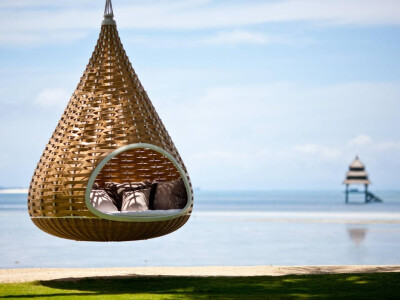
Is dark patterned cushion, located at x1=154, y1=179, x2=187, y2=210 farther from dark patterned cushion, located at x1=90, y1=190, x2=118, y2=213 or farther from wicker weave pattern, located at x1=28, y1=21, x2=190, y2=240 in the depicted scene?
wicker weave pattern, located at x1=28, y1=21, x2=190, y2=240

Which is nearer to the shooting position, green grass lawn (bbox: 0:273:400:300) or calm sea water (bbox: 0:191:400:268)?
green grass lawn (bbox: 0:273:400:300)

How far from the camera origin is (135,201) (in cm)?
859

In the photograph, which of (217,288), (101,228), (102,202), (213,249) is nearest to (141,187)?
(102,202)

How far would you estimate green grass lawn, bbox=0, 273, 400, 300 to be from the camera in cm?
689

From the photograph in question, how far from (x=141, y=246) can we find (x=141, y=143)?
9101mm

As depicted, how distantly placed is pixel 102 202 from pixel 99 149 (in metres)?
1.09

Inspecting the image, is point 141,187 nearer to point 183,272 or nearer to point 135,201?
point 135,201

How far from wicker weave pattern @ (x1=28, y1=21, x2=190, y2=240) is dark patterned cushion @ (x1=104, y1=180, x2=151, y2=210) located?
111cm

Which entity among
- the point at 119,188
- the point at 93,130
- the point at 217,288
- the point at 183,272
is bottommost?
the point at 183,272

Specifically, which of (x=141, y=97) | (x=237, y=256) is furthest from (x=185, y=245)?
(x=141, y=97)

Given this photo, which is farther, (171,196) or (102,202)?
(171,196)

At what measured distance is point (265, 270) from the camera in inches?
361

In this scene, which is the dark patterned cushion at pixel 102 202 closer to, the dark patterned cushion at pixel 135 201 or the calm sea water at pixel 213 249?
the dark patterned cushion at pixel 135 201

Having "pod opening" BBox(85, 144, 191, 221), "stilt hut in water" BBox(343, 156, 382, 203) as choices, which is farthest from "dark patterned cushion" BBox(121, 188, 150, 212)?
"stilt hut in water" BBox(343, 156, 382, 203)
